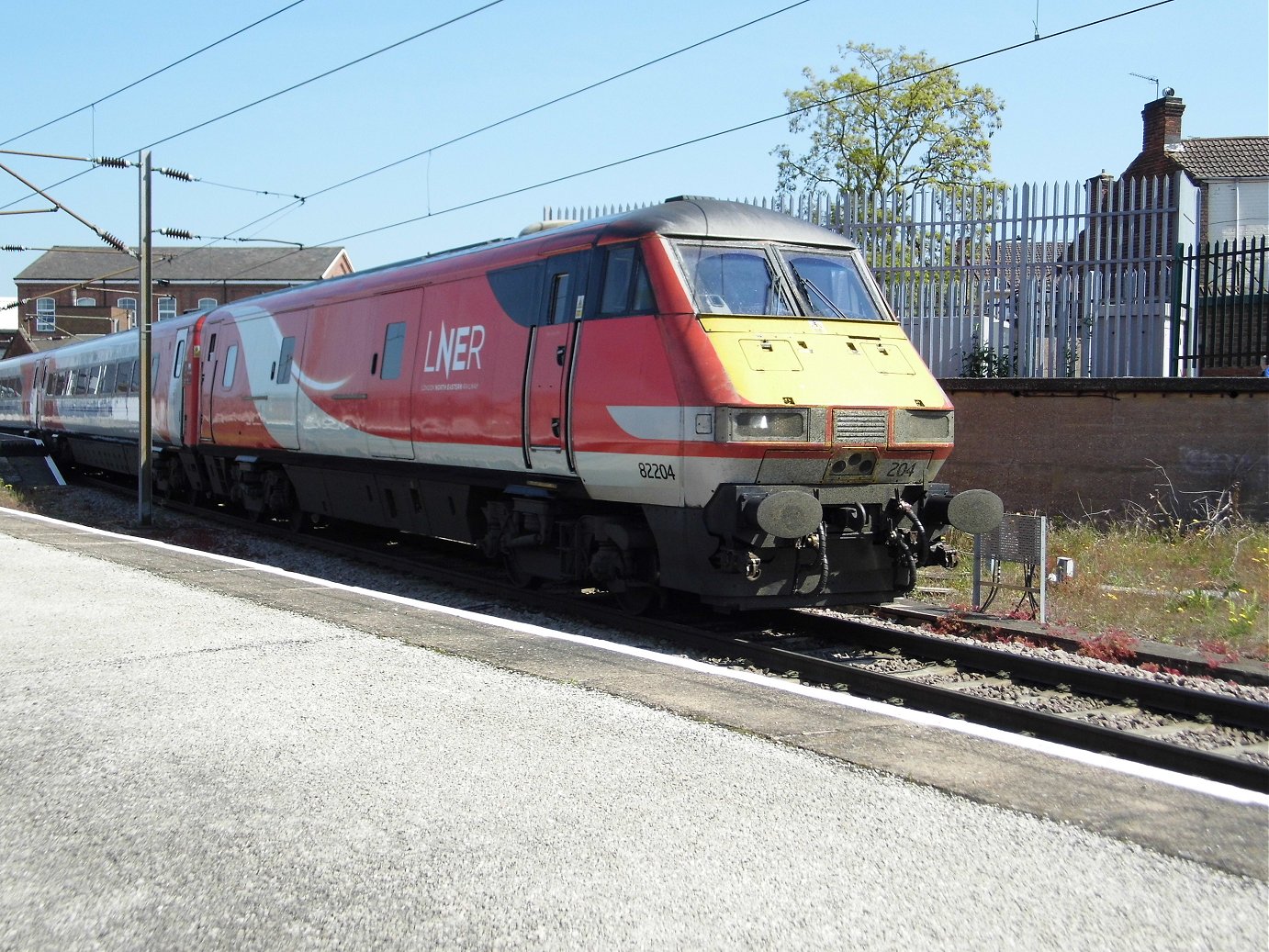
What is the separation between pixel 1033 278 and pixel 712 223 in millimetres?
7429

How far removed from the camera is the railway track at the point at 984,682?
20.8 feet

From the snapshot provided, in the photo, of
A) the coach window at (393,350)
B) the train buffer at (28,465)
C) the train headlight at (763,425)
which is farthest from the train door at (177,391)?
the train headlight at (763,425)

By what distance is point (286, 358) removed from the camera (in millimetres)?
15367

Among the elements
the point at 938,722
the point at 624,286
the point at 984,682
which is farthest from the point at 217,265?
the point at 938,722

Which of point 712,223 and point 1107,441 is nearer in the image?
point 712,223

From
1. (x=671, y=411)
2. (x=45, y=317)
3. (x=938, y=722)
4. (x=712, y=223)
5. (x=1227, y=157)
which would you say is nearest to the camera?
(x=938, y=722)

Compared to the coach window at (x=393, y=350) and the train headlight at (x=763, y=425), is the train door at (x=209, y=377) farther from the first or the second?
the train headlight at (x=763, y=425)

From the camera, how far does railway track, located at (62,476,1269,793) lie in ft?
20.8

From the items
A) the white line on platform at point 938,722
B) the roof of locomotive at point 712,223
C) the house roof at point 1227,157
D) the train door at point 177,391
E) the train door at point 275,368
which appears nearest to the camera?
the white line on platform at point 938,722

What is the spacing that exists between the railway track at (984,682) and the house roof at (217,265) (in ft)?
208

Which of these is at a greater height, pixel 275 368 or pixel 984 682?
pixel 275 368

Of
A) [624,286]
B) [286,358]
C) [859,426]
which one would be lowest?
[859,426]

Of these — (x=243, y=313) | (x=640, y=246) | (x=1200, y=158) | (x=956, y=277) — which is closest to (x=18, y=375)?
(x=243, y=313)

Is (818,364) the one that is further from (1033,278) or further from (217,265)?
(217,265)
